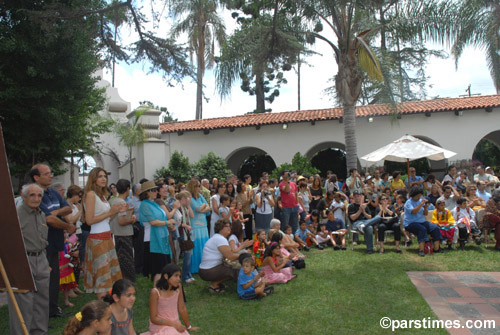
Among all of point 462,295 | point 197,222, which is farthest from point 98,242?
point 462,295

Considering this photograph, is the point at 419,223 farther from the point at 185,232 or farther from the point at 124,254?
the point at 124,254

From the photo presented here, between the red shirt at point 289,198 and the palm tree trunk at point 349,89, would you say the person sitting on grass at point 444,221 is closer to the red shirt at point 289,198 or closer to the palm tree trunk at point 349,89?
the red shirt at point 289,198

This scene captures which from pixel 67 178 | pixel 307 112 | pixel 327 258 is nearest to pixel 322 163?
pixel 307 112

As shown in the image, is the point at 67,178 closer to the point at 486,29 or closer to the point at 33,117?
the point at 33,117

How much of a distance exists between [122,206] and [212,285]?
2.31m

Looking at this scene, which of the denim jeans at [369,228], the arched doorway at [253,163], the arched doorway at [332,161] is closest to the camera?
the denim jeans at [369,228]

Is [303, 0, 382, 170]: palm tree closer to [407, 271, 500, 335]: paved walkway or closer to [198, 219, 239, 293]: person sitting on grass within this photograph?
[407, 271, 500, 335]: paved walkway

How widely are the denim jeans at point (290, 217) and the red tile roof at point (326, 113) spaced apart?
8.05 m

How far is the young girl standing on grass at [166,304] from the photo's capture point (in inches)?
176

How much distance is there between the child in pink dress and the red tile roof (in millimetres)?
10579

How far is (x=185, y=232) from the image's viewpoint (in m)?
6.67

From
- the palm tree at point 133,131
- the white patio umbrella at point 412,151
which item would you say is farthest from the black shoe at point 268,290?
the palm tree at point 133,131

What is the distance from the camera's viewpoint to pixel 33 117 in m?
8.50

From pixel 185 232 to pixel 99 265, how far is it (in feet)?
5.94
